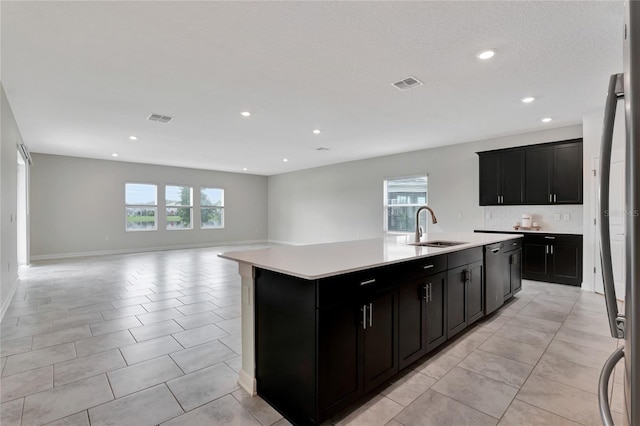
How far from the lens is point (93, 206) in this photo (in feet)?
28.2

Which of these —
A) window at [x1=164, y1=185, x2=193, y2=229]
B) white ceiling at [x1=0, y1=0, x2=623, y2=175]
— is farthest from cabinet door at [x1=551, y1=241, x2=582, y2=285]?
window at [x1=164, y1=185, x2=193, y2=229]

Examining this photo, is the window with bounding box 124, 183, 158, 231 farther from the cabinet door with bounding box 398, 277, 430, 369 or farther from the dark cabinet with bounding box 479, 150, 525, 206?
the cabinet door with bounding box 398, 277, 430, 369

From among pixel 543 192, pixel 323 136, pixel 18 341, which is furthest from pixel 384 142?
pixel 18 341

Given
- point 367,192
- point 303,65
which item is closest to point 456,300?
point 303,65

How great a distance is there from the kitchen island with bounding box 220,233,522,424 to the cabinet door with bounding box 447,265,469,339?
0.15 metres

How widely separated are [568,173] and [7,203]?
8.37 m

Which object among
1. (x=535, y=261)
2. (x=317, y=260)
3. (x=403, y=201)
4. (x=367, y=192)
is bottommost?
(x=535, y=261)

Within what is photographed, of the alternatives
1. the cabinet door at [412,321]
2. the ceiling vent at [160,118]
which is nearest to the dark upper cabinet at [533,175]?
the cabinet door at [412,321]

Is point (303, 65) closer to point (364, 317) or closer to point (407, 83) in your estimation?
point (407, 83)

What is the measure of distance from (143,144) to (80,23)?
4724 millimetres

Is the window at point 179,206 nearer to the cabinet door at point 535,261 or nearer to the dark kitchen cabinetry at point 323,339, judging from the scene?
the dark kitchen cabinetry at point 323,339

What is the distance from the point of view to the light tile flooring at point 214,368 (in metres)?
1.88

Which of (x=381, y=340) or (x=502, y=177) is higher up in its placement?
(x=502, y=177)

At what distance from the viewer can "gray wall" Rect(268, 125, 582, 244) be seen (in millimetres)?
6426
